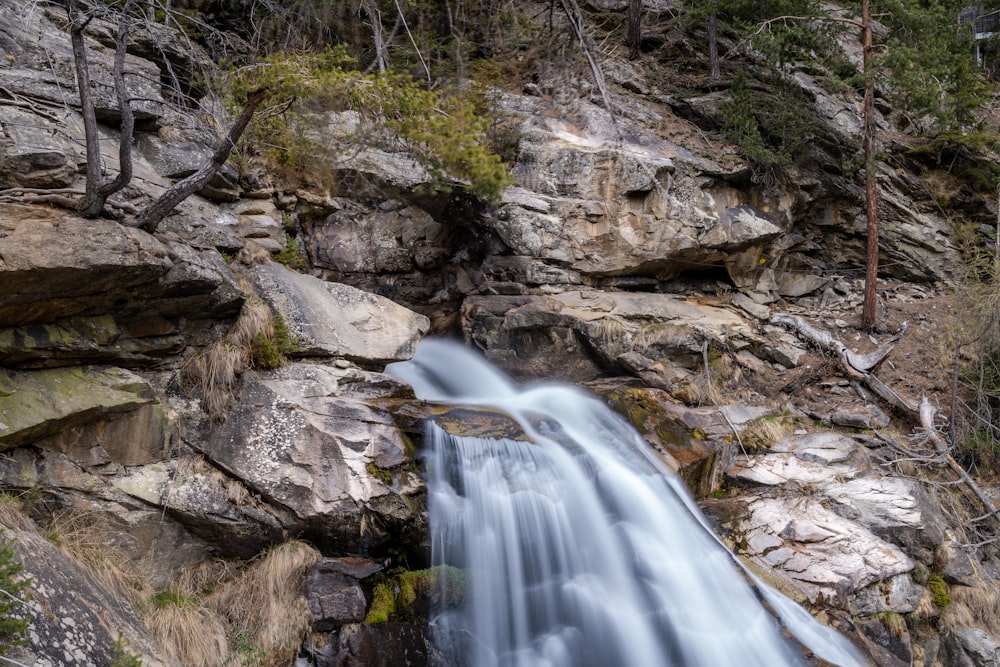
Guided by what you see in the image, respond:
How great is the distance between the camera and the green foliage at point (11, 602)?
330 centimetres

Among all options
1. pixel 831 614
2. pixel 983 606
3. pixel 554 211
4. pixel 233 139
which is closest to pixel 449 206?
pixel 554 211

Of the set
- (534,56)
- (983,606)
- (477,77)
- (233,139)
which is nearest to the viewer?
(233,139)

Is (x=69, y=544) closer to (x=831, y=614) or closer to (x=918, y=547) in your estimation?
(x=831, y=614)

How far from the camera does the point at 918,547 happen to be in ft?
23.9

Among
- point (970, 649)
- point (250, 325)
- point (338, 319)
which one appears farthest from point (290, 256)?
point (970, 649)

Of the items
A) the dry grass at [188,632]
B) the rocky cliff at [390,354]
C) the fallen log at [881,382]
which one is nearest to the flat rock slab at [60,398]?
the rocky cliff at [390,354]

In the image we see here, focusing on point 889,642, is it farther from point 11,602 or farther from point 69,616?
point 11,602

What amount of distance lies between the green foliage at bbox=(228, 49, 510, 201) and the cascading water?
331cm

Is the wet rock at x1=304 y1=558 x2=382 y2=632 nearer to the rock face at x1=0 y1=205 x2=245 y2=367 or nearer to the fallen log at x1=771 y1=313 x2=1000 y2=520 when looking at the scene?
the rock face at x1=0 y1=205 x2=245 y2=367

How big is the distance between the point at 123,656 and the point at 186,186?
14.2 feet

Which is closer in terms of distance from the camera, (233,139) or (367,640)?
(367,640)

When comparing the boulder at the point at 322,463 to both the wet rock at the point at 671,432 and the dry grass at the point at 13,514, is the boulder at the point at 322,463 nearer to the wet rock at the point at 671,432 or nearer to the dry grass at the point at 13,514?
the dry grass at the point at 13,514

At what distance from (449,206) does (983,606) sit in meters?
9.34

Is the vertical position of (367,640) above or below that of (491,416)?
below
